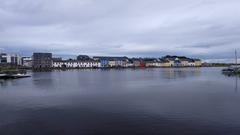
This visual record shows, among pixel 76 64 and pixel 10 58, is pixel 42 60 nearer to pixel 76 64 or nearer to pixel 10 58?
pixel 10 58

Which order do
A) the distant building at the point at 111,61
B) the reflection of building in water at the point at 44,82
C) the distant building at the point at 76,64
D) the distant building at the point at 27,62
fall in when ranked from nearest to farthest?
the reflection of building in water at the point at 44,82 < the distant building at the point at 76,64 < the distant building at the point at 27,62 < the distant building at the point at 111,61

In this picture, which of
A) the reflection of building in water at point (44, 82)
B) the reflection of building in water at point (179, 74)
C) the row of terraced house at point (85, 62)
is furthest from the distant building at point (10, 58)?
the reflection of building in water at point (44, 82)

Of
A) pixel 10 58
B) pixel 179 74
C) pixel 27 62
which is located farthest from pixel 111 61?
pixel 179 74

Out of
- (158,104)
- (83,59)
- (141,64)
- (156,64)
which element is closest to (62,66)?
(83,59)

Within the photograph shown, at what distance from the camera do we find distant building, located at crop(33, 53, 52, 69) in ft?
509

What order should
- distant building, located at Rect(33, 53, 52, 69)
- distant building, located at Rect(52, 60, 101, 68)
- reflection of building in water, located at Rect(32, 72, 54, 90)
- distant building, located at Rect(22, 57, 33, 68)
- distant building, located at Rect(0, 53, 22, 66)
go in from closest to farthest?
reflection of building in water, located at Rect(32, 72, 54, 90)
distant building, located at Rect(33, 53, 52, 69)
distant building, located at Rect(0, 53, 22, 66)
distant building, located at Rect(52, 60, 101, 68)
distant building, located at Rect(22, 57, 33, 68)

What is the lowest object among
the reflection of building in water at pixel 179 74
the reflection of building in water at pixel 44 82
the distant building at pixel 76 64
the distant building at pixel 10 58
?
the reflection of building in water at pixel 44 82

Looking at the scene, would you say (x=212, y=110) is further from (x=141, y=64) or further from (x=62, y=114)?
(x=141, y=64)

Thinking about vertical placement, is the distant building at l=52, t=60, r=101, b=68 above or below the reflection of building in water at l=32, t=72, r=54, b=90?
above

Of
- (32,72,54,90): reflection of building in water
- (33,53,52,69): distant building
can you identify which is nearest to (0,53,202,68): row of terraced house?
(33,53,52,69): distant building

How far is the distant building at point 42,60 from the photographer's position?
15512 cm

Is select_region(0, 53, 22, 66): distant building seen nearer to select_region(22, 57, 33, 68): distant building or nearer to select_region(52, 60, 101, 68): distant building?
select_region(22, 57, 33, 68): distant building

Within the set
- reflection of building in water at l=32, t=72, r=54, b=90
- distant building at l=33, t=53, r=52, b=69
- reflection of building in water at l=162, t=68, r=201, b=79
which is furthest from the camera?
distant building at l=33, t=53, r=52, b=69

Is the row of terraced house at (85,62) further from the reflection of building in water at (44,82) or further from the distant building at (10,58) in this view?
the reflection of building in water at (44,82)
